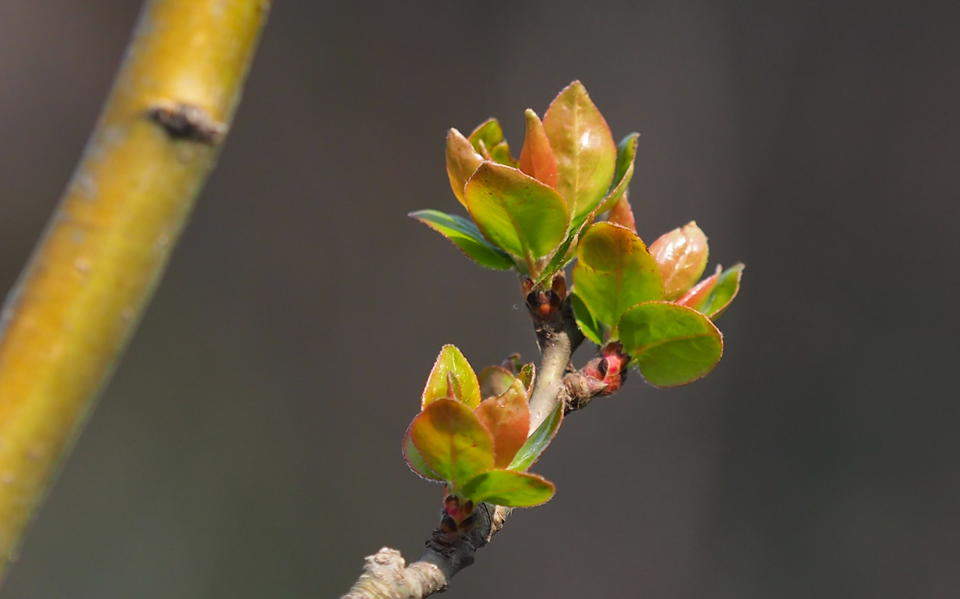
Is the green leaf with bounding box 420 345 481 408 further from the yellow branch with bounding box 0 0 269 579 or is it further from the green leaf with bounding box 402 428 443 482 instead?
the yellow branch with bounding box 0 0 269 579

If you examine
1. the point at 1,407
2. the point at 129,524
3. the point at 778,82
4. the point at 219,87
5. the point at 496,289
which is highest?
the point at 778,82

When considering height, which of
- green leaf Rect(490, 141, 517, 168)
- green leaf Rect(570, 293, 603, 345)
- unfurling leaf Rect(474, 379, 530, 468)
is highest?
green leaf Rect(490, 141, 517, 168)

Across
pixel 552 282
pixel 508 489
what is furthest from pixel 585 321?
pixel 508 489

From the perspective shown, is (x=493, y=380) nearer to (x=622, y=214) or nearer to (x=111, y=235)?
(x=622, y=214)

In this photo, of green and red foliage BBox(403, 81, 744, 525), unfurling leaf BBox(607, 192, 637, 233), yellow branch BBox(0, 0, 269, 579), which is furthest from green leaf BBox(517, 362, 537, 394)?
yellow branch BBox(0, 0, 269, 579)

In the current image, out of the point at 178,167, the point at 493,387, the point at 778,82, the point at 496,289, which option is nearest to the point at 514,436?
the point at 493,387

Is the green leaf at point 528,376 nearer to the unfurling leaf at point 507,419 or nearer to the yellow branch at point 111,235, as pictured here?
the unfurling leaf at point 507,419

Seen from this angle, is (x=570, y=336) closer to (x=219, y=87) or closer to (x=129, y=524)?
(x=219, y=87)
